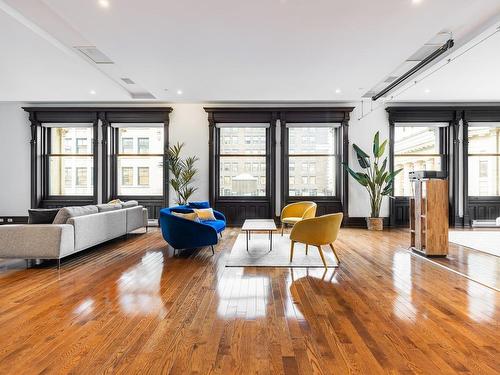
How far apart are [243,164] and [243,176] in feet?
1.08

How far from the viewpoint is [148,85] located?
253 inches

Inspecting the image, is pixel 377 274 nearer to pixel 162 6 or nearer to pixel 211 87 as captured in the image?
pixel 162 6

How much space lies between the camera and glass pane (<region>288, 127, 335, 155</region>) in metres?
8.38

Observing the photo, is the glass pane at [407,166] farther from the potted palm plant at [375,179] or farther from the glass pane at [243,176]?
the glass pane at [243,176]

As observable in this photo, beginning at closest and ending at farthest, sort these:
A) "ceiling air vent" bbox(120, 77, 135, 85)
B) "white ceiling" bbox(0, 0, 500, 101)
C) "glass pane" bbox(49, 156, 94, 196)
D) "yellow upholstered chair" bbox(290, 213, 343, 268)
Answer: "white ceiling" bbox(0, 0, 500, 101) → "yellow upholstered chair" bbox(290, 213, 343, 268) → "ceiling air vent" bbox(120, 77, 135, 85) → "glass pane" bbox(49, 156, 94, 196)

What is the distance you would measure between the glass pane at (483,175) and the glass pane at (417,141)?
3.42 ft

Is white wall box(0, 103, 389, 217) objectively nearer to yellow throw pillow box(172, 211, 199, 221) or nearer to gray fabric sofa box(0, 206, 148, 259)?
yellow throw pillow box(172, 211, 199, 221)

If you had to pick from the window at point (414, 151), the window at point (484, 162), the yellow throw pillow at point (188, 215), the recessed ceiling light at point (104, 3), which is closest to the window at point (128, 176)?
the yellow throw pillow at point (188, 215)

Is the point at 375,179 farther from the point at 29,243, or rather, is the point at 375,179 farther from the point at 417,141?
the point at 29,243

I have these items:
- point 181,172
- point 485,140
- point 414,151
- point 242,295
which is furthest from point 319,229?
point 485,140

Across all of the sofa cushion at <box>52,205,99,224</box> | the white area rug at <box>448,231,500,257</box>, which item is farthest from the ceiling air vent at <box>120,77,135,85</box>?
the white area rug at <box>448,231,500,257</box>

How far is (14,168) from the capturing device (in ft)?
27.3

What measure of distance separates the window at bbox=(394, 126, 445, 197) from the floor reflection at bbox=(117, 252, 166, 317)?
6.80m

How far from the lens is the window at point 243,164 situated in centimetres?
841
